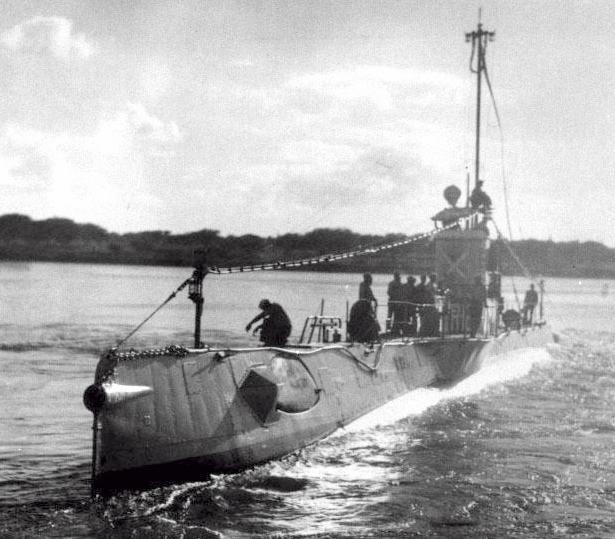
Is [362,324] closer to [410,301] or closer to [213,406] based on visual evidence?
[410,301]

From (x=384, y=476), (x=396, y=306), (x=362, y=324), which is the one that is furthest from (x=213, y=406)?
(x=396, y=306)

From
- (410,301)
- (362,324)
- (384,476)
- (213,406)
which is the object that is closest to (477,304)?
(410,301)

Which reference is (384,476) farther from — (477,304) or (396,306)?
(477,304)

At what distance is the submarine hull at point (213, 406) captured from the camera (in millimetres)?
11547

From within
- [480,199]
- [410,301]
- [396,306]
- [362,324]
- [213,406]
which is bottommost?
[213,406]

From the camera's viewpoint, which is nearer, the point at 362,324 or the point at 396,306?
the point at 362,324

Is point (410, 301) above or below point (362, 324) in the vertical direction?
above

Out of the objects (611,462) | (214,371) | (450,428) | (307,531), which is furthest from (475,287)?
(307,531)

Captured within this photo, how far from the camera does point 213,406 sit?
41.8 feet

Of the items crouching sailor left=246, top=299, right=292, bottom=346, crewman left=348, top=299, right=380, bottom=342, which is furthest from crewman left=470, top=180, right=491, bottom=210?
crouching sailor left=246, top=299, right=292, bottom=346

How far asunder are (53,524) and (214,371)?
3.44 m

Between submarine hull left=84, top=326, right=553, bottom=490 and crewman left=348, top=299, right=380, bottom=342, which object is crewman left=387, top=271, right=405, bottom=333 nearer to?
crewman left=348, top=299, right=380, bottom=342

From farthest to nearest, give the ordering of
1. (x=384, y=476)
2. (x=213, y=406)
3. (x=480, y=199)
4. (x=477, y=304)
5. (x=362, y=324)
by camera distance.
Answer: (x=480, y=199) → (x=477, y=304) → (x=362, y=324) → (x=384, y=476) → (x=213, y=406)

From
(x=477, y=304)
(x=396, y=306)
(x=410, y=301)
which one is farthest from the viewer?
(x=477, y=304)
